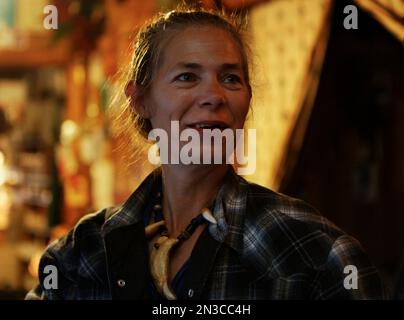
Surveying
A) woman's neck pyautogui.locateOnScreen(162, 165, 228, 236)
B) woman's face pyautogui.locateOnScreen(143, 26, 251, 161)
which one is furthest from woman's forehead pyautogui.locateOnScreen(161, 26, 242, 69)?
woman's neck pyautogui.locateOnScreen(162, 165, 228, 236)

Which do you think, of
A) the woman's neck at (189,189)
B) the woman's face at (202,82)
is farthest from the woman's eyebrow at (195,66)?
the woman's neck at (189,189)

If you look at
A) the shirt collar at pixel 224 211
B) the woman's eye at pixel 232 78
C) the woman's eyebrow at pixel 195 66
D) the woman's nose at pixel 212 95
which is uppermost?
the woman's eyebrow at pixel 195 66

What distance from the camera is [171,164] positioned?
0.93m

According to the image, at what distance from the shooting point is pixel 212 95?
2.81 ft

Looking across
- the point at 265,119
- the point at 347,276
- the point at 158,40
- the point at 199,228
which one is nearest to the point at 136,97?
the point at 158,40

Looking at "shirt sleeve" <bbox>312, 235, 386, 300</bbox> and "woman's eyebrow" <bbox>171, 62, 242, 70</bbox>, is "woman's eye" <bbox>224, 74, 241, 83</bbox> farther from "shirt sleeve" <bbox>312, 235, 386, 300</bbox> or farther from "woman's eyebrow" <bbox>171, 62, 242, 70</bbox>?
"shirt sleeve" <bbox>312, 235, 386, 300</bbox>

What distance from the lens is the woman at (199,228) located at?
843 mm

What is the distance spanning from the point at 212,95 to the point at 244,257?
21 cm

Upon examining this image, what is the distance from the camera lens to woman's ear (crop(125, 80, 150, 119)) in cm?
97

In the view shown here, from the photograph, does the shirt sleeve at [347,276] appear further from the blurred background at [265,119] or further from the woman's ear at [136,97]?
the blurred background at [265,119]

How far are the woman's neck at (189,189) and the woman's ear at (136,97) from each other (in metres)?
0.09

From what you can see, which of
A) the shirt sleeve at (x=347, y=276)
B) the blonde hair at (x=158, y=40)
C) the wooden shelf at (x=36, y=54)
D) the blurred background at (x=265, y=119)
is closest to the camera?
the shirt sleeve at (x=347, y=276)

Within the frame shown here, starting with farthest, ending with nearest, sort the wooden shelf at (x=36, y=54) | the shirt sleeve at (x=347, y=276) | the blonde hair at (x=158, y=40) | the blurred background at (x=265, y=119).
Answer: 1. the wooden shelf at (x=36, y=54)
2. the blurred background at (x=265, y=119)
3. the blonde hair at (x=158, y=40)
4. the shirt sleeve at (x=347, y=276)
